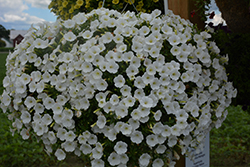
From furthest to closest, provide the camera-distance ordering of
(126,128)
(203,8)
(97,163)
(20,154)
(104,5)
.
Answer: (20,154) → (104,5) → (203,8) → (97,163) → (126,128)

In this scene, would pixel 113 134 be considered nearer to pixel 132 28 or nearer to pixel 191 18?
pixel 132 28

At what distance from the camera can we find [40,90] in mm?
1636

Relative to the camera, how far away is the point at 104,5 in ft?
9.29

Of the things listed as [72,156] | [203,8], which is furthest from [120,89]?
[72,156]

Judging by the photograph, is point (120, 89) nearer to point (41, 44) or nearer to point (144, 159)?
point (144, 159)

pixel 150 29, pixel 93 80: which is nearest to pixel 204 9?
pixel 150 29

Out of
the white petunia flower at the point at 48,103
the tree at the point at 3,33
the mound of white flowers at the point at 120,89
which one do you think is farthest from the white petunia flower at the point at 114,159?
the tree at the point at 3,33

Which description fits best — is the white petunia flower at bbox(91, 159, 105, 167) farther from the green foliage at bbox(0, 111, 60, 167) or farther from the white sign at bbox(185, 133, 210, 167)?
the green foliage at bbox(0, 111, 60, 167)

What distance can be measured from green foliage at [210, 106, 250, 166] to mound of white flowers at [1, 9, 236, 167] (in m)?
2.01

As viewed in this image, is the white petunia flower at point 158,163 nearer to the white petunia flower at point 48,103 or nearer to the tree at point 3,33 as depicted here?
the white petunia flower at point 48,103

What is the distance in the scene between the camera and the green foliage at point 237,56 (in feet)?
6.98

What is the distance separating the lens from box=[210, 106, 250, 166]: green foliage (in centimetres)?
363

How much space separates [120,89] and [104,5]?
1681 mm

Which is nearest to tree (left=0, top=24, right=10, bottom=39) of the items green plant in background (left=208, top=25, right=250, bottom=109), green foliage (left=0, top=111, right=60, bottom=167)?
green foliage (left=0, top=111, right=60, bottom=167)
